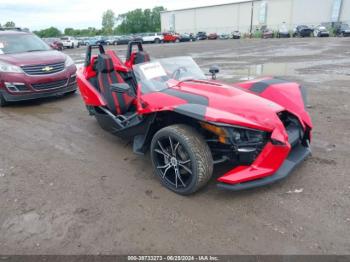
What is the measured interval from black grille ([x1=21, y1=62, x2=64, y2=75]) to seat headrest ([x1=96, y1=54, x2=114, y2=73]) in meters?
2.36

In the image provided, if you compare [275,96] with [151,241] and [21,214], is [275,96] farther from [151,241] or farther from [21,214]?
[21,214]

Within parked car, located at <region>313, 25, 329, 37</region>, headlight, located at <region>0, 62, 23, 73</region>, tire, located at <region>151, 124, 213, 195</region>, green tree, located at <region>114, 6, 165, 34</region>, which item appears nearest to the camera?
tire, located at <region>151, 124, 213, 195</region>

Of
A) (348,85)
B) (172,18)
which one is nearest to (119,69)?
(348,85)

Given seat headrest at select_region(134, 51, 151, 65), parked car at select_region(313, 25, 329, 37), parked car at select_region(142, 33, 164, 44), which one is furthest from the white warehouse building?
seat headrest at select_region(134, 51, 151, 65)

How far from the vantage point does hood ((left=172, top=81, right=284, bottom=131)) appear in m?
2.84

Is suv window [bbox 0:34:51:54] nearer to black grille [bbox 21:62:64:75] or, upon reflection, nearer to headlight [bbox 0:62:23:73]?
headlight [bbox 0:62:23:73]

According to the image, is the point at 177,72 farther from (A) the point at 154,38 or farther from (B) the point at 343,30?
(A) the point at 154,38

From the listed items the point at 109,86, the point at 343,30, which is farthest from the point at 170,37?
the point at 109,86

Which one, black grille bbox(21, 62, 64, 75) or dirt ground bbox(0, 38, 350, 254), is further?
black grille bbox(21, 62, 64, 75)

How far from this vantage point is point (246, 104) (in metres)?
3.05

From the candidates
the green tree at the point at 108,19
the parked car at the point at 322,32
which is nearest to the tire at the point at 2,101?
the parked car at the point at 322,32

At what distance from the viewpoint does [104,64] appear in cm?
509

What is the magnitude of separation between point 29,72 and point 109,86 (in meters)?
2.76

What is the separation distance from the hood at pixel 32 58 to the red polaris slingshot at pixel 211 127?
3633 mm
